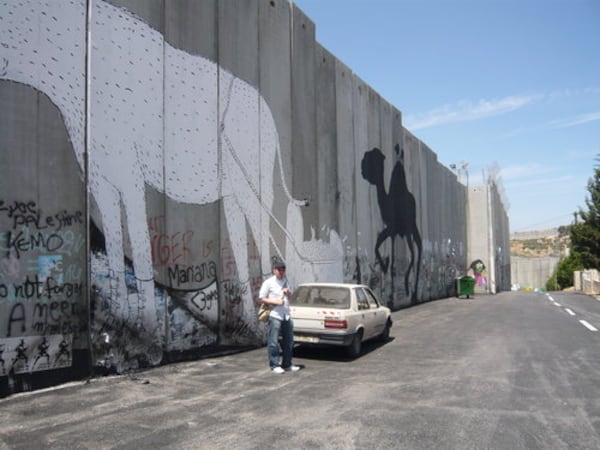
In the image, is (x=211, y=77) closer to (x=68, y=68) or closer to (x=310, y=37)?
(x=68, y=68)

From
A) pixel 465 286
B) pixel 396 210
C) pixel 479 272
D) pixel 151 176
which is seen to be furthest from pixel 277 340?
pixel 479 272

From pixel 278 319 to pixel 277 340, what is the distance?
0.36 meters

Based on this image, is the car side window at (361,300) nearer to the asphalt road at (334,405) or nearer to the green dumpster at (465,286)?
the asphalt road at (334,405)

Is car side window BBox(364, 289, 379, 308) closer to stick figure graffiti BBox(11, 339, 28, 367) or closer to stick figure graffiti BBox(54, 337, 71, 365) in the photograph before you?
stick figure graffiti BBox(54, 337, 71, 365)

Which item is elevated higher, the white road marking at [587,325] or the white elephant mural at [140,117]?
the white elephant mural at [140,117]

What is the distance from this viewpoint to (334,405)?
663cm

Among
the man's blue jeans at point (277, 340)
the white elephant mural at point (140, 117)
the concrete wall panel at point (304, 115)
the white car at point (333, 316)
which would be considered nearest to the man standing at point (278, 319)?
the man's blue jeans at point (277, 340)

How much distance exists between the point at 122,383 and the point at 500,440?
546 centimetres

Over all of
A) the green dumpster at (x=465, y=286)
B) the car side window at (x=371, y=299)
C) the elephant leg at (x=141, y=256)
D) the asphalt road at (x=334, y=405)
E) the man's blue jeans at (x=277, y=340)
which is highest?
the elephant leg at (x=141, y=256)

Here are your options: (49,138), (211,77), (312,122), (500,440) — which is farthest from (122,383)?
(312,122)

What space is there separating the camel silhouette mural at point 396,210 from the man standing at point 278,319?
11.8 m

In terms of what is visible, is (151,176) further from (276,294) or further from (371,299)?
(371,299)

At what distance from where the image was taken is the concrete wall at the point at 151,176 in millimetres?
7434

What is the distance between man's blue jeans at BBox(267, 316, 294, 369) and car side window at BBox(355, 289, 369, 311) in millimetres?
2271
